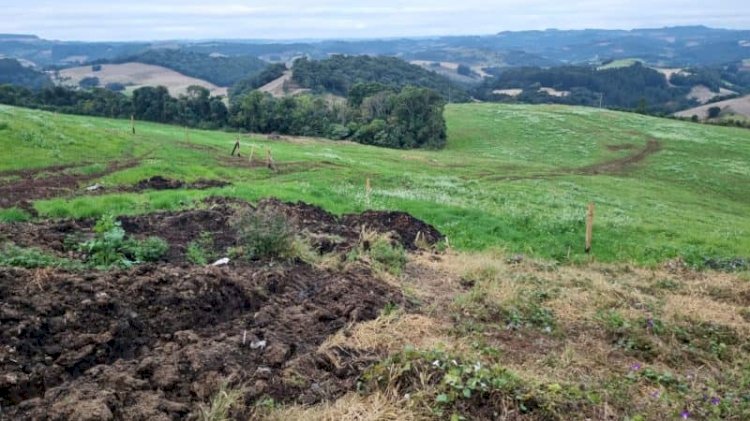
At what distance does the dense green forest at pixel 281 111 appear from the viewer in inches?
2699

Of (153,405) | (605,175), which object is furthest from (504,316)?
(605,175)

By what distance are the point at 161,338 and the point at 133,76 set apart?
178 metres

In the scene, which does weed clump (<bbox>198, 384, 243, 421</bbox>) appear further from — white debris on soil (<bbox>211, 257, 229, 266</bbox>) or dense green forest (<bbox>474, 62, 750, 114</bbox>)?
dense green forest (<bbox>474, 62, 750, 114</bbox>)

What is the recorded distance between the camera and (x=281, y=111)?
69750 mm

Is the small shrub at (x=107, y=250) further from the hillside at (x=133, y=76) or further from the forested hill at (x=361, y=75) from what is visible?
the hillside at (x=133, y=76)

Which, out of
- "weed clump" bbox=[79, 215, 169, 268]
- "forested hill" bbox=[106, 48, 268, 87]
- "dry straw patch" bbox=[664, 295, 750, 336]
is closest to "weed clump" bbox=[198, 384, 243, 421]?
"weed clump" bbox=[79, 215, 169, 268]

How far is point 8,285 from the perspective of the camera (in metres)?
8.01

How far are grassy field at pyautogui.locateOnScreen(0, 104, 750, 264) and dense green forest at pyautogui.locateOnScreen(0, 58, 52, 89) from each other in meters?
137

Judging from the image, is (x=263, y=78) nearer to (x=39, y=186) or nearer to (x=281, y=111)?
(x=281, y=111)

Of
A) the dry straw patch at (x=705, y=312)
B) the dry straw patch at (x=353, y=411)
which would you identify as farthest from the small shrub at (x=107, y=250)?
the dry straw patch at (x=705, y=312)

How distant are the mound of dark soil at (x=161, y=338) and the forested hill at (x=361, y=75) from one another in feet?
345

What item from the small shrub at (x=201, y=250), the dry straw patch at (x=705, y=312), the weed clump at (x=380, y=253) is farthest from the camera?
the weed clump at (x=380, y=253)

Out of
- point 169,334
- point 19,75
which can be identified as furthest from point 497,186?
point 19,75

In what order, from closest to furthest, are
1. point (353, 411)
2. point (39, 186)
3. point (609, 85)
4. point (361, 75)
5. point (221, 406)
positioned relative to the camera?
point (221, 406), point (353, 411), point (39, 186), point (361, 75), point (609, 85)
